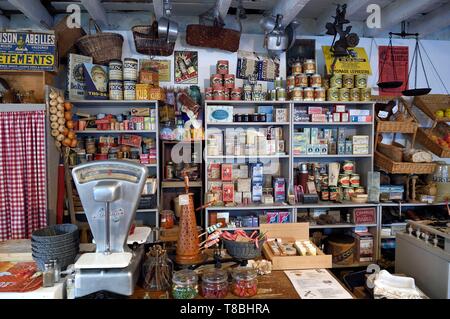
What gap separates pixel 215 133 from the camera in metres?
3.89

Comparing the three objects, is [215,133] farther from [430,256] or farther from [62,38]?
[430,256]

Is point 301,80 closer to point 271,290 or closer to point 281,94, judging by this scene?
point 281,94

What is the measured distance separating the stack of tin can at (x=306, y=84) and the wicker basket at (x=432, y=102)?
4.32ft

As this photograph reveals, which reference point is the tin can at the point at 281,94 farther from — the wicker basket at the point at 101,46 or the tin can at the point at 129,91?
the wicker basket at the point at 101,46

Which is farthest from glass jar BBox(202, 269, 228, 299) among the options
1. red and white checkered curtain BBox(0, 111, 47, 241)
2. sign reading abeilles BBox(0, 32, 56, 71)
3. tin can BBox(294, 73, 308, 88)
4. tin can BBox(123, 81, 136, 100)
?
tin can BBox(294, 73, 308, 88)

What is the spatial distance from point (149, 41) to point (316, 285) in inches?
123

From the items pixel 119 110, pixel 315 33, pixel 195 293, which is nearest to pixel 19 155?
pixel 119 110

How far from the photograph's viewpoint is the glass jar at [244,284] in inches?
62.6

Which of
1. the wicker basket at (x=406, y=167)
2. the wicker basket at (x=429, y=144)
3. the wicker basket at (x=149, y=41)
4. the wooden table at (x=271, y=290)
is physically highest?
the wicker basket at (x=149, y=41)

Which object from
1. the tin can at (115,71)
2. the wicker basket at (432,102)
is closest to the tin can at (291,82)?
the wicker basket at (432,102)

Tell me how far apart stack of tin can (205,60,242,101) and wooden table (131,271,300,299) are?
7.81ft

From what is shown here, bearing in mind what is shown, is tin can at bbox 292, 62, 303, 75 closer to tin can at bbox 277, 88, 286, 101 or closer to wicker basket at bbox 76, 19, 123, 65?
tin can at bbox 277, 88, 286, 101

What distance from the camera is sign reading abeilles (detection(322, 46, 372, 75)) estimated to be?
4152 millimetres
